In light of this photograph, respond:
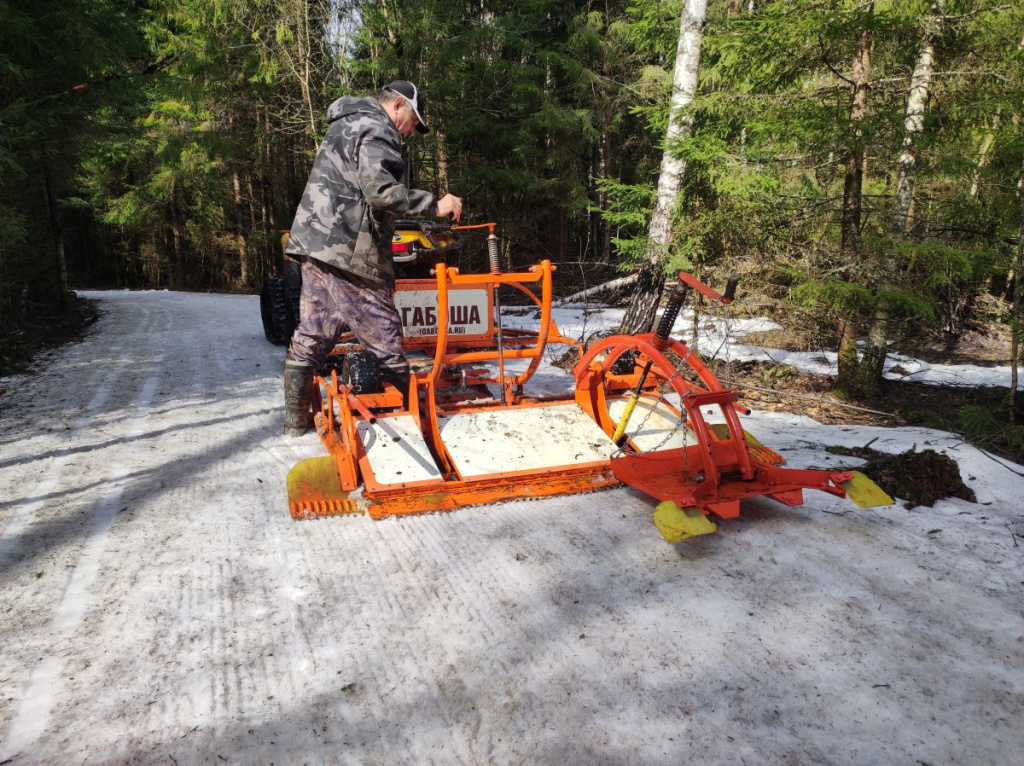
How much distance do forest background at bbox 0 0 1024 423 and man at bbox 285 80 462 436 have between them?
12.8ft

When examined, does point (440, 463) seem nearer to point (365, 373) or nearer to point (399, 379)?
point (399, 379)

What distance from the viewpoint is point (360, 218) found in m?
3.86

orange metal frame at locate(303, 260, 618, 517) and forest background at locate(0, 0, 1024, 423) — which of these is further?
forest background at locate(0, 0, 1024, 423)

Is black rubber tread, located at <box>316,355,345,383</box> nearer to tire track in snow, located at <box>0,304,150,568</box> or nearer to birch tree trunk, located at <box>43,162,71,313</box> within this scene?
tire track in snow, located at <box>0,304,150,568</box>

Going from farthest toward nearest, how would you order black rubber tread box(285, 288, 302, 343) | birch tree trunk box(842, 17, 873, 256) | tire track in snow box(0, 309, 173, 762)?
1. black rubber tread box(285, 288, 302, 343)
2. birch tree trunk box(842, 17, 873, 256)
3. tire track in snow box(0, 309, 173, 762)

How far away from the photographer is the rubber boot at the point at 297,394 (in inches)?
171

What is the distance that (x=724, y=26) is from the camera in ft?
25.0

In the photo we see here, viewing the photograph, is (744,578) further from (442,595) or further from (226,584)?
(226,584)

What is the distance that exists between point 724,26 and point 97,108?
8828mm

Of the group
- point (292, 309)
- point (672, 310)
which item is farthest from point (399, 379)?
point (292, 309)

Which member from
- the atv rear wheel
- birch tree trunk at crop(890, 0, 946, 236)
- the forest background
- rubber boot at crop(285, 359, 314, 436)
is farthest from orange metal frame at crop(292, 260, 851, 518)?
birch tree trunk at crop(890, 0, 946, 236)

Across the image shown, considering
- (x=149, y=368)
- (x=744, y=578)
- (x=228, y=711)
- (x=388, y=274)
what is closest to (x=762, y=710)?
(x=744, y=578)

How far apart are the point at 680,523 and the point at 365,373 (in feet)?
7.99

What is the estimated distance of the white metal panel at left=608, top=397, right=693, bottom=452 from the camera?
395cm
